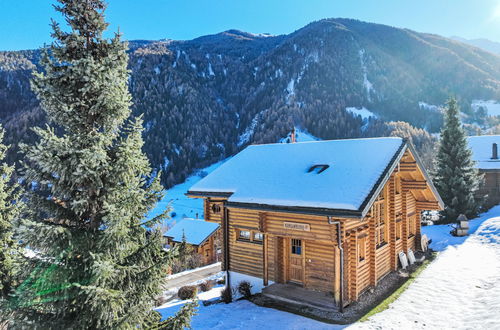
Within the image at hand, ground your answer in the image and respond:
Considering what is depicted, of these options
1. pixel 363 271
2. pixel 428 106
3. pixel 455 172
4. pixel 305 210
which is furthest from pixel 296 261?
pixel 428 106

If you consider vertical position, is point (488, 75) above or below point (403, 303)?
above

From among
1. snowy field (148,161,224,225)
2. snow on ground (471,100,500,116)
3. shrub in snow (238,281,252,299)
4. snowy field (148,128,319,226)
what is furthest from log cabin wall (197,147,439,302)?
snow on ground (471,100,500,116)

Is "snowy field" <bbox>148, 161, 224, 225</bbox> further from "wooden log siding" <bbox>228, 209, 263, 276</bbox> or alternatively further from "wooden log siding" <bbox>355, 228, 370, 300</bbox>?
"wooden log siding" <bbox>355, 228, 370, 300</bbox>

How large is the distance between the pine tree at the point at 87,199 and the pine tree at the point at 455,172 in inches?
1083

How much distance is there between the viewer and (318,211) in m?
10.3

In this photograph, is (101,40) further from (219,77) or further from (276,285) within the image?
(219,77)

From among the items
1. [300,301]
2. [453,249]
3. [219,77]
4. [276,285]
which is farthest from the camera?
[219,77]

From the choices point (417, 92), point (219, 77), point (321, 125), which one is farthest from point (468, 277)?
point (219, 77)

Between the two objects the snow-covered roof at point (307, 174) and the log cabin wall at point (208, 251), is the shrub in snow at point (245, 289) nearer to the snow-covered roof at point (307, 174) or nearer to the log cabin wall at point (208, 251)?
the snow-covered roof at point (307, 174)

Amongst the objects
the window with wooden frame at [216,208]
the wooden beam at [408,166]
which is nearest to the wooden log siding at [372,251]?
the wooden beam at [408,166]

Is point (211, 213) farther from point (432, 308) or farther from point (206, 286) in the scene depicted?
point (432, 308)

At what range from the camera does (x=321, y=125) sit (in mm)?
110625

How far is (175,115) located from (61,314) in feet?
420

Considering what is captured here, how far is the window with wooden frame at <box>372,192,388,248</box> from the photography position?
44.5 feet
